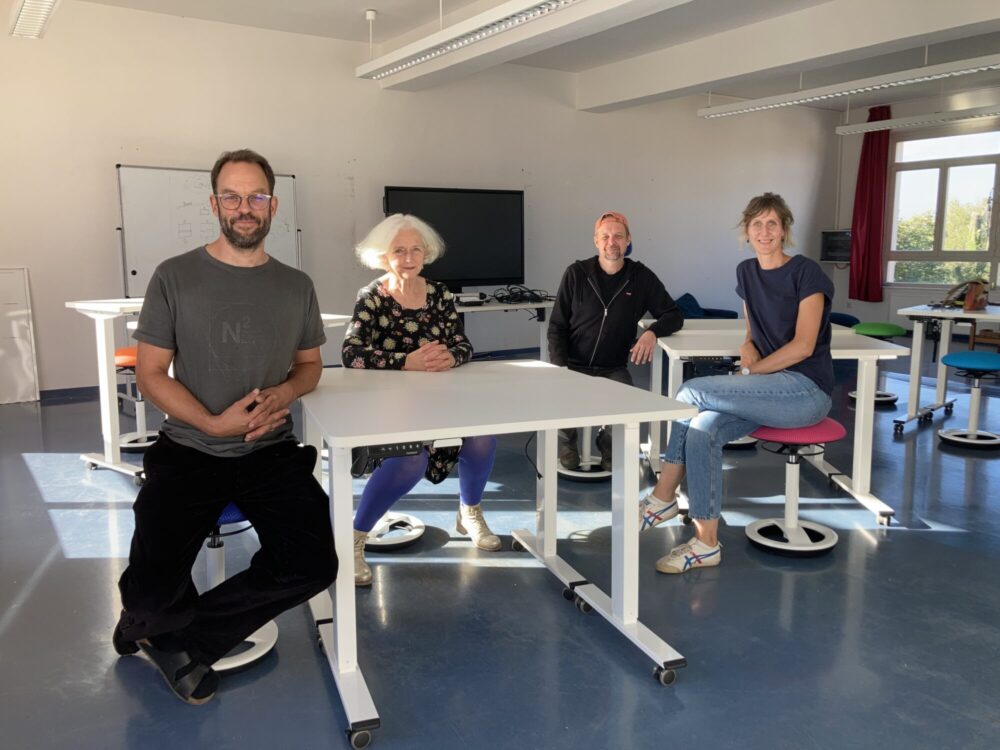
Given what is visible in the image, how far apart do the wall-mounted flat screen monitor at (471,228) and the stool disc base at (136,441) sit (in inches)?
113

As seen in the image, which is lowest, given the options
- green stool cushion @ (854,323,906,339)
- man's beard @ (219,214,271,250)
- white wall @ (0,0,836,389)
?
green stool cushion @ (854,323,906,339)

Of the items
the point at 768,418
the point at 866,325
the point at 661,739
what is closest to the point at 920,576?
the point at 768,418

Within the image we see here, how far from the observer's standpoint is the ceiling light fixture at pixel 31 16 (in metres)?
4.05

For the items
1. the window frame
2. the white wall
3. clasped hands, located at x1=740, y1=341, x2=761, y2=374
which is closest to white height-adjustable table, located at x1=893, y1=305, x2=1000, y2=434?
clasped hands, located at x1=740, y1=341, x2=761, y2=374

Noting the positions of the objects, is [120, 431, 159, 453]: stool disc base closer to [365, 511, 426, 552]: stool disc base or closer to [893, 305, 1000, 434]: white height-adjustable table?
[365, 511, 426, 552]: stool disc base

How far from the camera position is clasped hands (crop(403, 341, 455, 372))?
8.40 ft

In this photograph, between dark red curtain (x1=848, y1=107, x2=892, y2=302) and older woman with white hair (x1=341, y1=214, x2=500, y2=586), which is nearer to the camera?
older woman with white hair (x1=341, y1=214, x2=500, y2=586)

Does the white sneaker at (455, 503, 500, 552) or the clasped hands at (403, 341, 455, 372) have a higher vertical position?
the clasped hands at (403, 341, 455, 372)

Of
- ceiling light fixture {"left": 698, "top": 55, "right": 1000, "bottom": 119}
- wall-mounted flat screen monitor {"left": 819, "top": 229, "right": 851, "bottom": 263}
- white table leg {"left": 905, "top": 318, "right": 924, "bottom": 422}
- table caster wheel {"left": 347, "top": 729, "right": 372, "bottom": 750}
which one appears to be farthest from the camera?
wall-mounted flat screen monitor {"left": 819, "top": 229, "right": 851, "bottom": 263}

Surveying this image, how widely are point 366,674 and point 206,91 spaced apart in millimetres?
5058

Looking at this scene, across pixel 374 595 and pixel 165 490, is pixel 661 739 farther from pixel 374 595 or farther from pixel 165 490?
pixel 165 490

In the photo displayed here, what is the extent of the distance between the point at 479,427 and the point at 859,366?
202cm

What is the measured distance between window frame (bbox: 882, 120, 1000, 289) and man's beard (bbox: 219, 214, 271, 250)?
9.06 m

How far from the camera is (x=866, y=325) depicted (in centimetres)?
570
